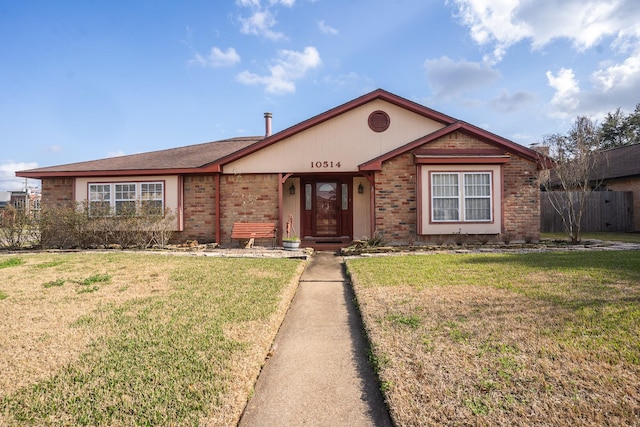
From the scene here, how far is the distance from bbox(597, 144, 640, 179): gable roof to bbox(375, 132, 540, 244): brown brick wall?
9.61m

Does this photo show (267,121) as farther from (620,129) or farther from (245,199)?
(620,129)

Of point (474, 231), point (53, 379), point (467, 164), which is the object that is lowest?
point (53, 379)

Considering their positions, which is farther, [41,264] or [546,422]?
[41,264]

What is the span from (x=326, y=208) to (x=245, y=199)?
3.15 metres

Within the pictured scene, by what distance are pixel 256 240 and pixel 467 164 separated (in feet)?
24.0

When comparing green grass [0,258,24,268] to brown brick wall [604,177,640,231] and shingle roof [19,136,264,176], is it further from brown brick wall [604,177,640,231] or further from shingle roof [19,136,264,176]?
brown brick wall [604,177,640,231]

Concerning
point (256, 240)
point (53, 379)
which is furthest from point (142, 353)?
point (256, 240)

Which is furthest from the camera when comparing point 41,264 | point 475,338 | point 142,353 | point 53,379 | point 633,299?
point 41,264

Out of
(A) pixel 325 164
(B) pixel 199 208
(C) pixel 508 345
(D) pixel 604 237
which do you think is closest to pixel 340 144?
(A) pixel 325 164

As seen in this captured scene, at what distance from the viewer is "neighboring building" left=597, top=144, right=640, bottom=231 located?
17.8 meters

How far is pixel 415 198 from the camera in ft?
38.1

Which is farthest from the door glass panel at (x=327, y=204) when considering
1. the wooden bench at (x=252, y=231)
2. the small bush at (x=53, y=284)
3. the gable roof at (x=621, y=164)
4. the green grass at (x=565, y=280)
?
the gable roof at (x=621, y=164)

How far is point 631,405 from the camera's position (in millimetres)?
2539

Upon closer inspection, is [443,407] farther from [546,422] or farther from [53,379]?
[53,379]
